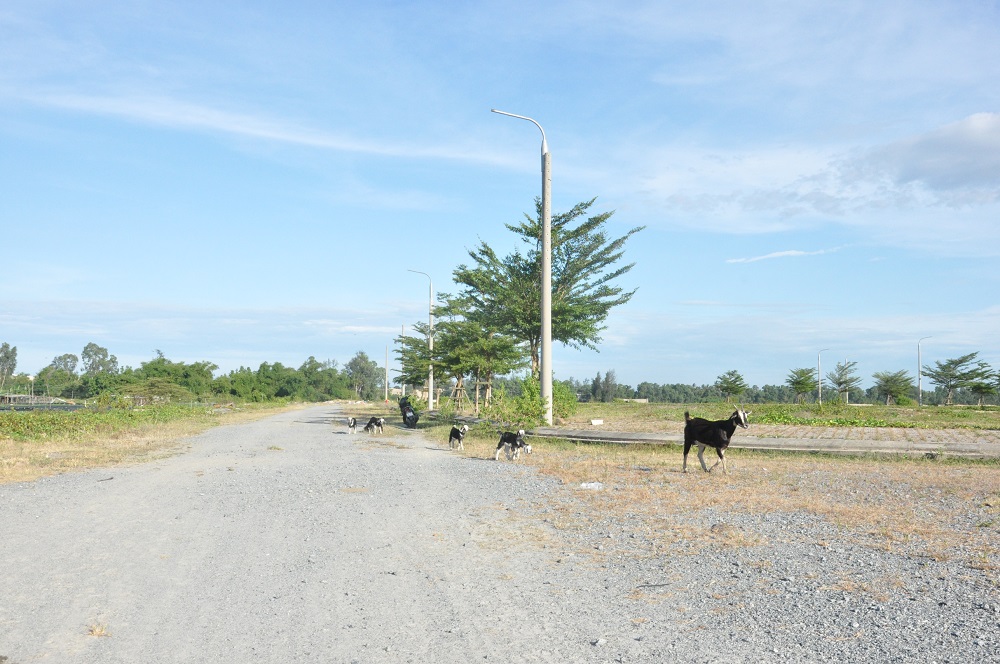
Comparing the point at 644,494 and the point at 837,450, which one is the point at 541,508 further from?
the point at 837,450

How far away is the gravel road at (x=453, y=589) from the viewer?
16.3 feet

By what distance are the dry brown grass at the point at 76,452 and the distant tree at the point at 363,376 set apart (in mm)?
113566

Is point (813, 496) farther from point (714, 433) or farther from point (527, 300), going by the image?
point (527, 300)

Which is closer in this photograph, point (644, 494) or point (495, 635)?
point (495, 635)

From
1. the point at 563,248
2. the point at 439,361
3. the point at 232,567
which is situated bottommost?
the point at 232,567

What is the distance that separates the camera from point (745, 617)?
5562 mm

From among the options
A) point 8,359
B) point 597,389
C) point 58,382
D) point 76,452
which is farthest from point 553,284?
point 8,359

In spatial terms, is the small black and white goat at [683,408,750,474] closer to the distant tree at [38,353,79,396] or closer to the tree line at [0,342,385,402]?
the tree line at [0,342,385,402]

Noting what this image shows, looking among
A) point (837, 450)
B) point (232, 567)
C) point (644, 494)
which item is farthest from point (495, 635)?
point (837, 450)

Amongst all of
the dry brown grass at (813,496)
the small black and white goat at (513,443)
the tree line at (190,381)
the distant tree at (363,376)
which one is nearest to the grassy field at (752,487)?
the dry brown grass at (813,496)

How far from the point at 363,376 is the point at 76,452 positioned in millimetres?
131690

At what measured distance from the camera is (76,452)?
65.7 ft

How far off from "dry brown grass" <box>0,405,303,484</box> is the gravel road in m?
5.48

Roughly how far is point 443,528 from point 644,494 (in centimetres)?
372
